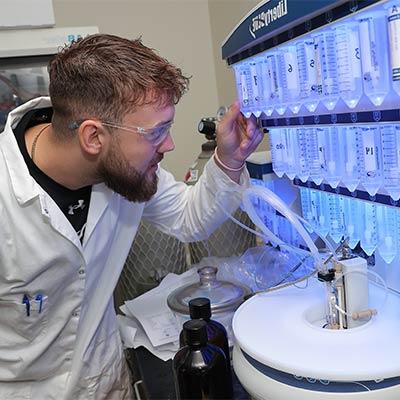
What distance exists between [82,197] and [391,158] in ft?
2.56

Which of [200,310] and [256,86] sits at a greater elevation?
[256,86]

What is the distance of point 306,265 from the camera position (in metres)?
1.10

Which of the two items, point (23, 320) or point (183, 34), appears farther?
point (183, 34)

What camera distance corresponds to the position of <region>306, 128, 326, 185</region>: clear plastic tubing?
93cm

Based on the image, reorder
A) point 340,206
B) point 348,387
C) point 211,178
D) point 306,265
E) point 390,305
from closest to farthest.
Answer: point 348,387, point 390,305, point 340,206, point 306,265, point 211,178

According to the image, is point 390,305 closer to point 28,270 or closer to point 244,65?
point 244,65

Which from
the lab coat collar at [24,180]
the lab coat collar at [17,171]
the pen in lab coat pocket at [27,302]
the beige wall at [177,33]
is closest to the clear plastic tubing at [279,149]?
the lab coat collar at [24,180]

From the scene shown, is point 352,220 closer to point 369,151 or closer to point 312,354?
point 369,151

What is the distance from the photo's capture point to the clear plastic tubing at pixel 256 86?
105 centimetres

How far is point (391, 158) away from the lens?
0.78 m

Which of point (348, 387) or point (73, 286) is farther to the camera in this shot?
point (73, 286)

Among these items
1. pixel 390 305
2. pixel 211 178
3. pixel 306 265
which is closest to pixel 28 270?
pixel 211 178

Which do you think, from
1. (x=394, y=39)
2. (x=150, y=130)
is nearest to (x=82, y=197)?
(x=150, y=130)

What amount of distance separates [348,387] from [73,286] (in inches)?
28.4
